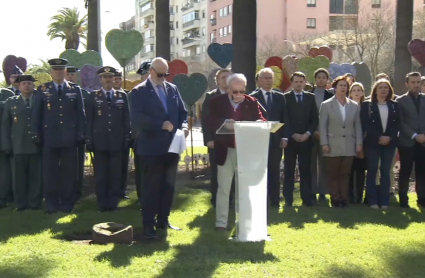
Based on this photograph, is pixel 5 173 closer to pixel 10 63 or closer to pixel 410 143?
pixel 10 63

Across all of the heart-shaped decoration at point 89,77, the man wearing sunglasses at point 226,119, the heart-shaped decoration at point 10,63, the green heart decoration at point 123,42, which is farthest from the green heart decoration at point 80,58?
the man wearing sunglasses at point 226,119

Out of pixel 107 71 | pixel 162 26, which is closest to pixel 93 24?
pixel 162 26

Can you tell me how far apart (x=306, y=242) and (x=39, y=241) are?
3.06 metres

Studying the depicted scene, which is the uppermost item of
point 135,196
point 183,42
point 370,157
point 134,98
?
point 183,42

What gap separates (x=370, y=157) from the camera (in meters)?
8.80

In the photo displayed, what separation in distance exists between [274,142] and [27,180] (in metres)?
3.89

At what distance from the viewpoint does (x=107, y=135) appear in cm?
855

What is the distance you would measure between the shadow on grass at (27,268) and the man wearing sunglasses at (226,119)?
2280 mm

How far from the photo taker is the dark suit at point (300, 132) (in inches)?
344

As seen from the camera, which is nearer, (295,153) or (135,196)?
(295,153)

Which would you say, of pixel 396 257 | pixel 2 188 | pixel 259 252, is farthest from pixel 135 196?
pixel 396 257

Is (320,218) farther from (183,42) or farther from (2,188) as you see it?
(183,42)

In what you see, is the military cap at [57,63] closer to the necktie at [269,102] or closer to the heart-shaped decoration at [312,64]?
the necktie at [269,102]

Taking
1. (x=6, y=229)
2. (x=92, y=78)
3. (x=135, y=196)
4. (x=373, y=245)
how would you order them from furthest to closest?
(x=92, y=78)
(x=135, y=196)
(x=6, y=229)
(x=373, y=245)
